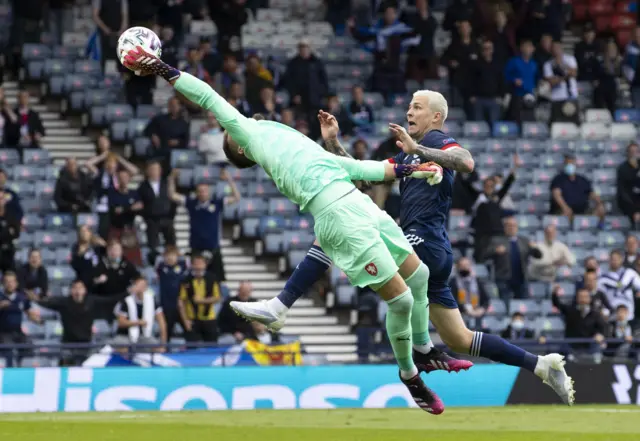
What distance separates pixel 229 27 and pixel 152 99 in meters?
2.31

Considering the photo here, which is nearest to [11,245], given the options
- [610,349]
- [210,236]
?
[210,236]

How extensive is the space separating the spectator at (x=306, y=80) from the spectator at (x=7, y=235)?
553cm

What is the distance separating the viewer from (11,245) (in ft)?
63.8

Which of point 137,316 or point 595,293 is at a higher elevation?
point 595,293

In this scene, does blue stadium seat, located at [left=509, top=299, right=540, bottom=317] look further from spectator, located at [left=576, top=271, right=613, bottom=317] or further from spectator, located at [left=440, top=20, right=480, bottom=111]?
spectator, located at [left=440, top=20, right=480, bottom=111]

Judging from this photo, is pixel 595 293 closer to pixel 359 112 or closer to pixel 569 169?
pixel 569 169

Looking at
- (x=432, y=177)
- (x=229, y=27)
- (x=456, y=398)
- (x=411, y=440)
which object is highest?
(x=229, y=27)

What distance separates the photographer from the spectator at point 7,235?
19.3 metres

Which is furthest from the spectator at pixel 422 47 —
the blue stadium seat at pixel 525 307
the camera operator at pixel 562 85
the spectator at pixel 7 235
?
the spectator at pixel 7 235

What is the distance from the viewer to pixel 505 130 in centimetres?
2464

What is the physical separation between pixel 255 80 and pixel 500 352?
1207cm

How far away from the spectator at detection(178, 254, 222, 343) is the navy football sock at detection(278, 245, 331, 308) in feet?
25.8

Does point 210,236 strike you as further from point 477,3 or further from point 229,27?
point 477,3

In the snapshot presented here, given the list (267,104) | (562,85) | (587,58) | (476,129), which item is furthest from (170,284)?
(587,58)
